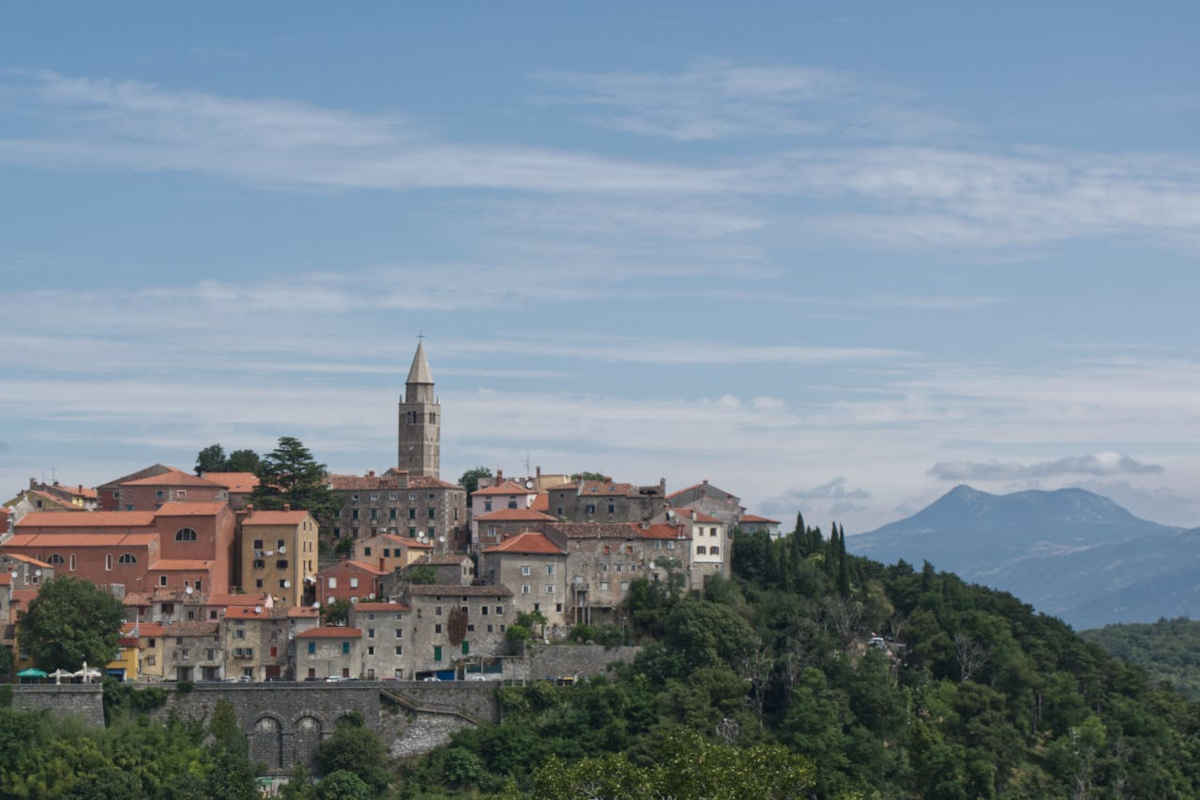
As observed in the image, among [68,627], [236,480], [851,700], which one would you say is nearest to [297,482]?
[236,480]

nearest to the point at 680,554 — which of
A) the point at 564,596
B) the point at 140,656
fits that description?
the point at 564,596

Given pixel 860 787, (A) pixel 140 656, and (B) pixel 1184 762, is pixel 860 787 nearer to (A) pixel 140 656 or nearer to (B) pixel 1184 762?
(B) pixel 1184 762

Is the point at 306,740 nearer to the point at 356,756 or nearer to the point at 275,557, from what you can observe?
the point at 356,756

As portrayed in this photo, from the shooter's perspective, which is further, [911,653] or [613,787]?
[911,653]

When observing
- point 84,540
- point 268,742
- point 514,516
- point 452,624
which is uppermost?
point 514,516

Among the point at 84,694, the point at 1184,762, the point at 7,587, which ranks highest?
the point at 7,587

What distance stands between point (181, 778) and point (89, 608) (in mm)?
10462

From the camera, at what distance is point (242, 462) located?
108 m

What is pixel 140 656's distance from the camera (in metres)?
82.7

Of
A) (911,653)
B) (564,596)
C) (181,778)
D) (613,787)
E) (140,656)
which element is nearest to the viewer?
(613,787)

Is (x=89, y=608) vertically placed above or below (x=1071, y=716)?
above

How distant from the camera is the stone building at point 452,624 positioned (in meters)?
85.6

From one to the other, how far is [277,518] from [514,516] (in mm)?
13459

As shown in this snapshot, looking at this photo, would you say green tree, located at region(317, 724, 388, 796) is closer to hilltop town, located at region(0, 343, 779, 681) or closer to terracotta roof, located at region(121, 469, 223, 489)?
hilltop town, located at region(0, 343, 779, 681)
